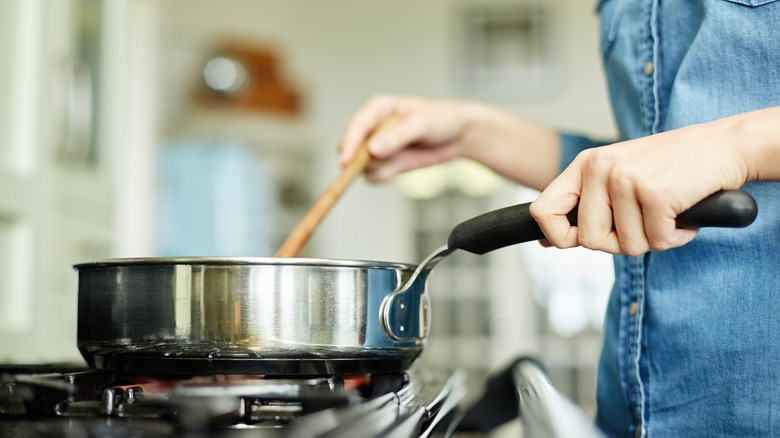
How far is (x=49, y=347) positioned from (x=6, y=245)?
0.24m

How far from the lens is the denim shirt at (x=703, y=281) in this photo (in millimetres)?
582

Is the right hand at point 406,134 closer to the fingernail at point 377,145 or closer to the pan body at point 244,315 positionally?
the fingernail at point 377,145

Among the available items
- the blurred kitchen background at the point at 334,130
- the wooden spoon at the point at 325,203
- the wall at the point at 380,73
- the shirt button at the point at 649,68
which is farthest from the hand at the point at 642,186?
the wall at the point at 380,73

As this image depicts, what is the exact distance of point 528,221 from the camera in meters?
0.52

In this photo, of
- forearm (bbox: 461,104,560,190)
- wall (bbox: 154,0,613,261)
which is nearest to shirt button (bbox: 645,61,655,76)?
forearm (bbox: 461,104,560,190)

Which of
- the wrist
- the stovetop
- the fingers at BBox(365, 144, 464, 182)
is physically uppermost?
the fingers at BBox(365, 144, 464, 182)

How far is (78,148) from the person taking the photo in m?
1.47

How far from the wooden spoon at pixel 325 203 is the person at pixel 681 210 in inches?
10.8

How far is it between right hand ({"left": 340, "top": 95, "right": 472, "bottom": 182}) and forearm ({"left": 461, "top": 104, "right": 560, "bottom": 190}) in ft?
0.05

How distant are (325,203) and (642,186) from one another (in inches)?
16.8

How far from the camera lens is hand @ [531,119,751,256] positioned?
0.44 metres

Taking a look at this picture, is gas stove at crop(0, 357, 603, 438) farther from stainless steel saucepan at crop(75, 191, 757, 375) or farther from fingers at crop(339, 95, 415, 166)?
fingers at crop(339, 95, 415, 166)

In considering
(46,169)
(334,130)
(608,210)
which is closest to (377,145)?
(608,210)

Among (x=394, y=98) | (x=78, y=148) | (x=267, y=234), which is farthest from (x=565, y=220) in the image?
(x=267, y=234)
